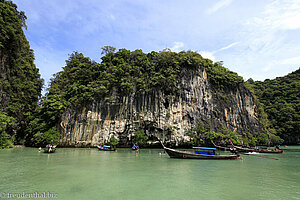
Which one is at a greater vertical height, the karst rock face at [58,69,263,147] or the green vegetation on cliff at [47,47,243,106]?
the green vegetation on cliff at [47,47,243,106]

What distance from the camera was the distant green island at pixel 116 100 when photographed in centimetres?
2739

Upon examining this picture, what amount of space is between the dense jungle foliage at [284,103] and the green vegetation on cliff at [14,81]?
56.6m

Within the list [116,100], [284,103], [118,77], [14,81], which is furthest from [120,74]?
[284,103]

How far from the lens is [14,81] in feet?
88.3

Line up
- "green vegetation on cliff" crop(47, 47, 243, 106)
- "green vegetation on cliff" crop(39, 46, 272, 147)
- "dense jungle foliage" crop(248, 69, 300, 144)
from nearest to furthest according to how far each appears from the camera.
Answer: "green vegetation on cliff" crop(39, 46, 272, 147) → "green vegetation on cliff" crop(47, 47, 243, 106) → "dense jungle foliage" crop(248, 69, 300, 144)

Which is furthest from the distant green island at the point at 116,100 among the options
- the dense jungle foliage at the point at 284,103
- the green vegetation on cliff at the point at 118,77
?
the dense jungle foliage at the point at 284,103

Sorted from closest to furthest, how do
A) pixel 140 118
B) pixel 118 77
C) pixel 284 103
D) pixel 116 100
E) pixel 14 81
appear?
1. pixel 14 81
2. pixel 140 118
3. pixel 116 100
4. pixel 118 77
5. pixel 284 103

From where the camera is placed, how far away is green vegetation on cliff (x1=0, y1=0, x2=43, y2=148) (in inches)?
929

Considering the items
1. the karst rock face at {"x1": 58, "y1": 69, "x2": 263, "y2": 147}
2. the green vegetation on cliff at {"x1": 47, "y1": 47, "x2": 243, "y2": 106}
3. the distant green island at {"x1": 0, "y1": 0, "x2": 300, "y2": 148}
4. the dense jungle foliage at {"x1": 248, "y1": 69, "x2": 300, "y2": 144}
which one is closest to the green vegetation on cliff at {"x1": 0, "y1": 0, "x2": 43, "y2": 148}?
the distant green island at {"x1": 0, "y1": 0, "x2": 300, "y2": 148}

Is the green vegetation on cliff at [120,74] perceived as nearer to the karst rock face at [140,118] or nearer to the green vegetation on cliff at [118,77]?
the green vegetation on cliff at [118,77]

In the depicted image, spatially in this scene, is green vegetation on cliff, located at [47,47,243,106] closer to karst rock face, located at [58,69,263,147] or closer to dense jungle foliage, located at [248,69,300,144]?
karst rock face, located at [58,69,263,147]

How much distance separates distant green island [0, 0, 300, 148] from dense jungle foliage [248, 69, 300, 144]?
1098cm

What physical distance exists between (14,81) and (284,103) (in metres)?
63.3

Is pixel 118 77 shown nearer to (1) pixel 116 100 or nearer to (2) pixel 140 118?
(1) pixel 116 100
